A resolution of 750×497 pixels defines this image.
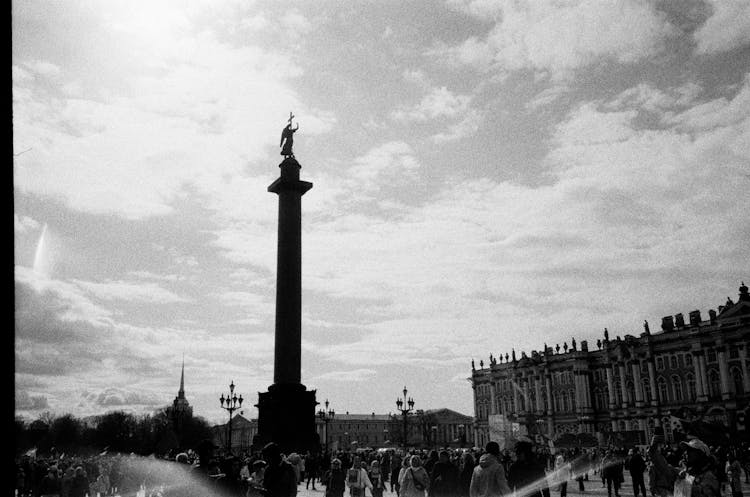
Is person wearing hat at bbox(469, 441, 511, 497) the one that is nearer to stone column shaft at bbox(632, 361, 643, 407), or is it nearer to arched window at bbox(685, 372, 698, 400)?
arched window at bbox(685, 372, 698, 400)

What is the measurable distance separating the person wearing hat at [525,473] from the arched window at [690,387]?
253 feet

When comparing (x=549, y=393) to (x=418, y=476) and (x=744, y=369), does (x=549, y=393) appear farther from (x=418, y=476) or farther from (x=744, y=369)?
(x=418, y=476)

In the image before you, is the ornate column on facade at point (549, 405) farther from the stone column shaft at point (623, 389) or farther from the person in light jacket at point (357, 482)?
the person in light jacket at point (357, 482)

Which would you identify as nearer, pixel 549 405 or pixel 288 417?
pixel 288 417

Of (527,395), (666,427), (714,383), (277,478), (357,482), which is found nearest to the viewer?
(277,478)

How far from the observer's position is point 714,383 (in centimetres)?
7325

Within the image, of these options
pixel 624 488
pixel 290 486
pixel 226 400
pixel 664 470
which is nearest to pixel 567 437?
pixel 624 488

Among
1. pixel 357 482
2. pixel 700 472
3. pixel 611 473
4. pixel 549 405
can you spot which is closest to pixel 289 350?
pixel 611 473

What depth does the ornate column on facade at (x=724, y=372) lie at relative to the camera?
70562 millimetres

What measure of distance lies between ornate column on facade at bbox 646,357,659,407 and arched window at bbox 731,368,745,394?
1048cm

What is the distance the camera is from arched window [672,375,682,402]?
7706 cm

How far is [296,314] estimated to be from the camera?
32281 millimetres

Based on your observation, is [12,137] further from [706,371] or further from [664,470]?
[706,371]

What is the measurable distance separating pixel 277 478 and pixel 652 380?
3245 inches
